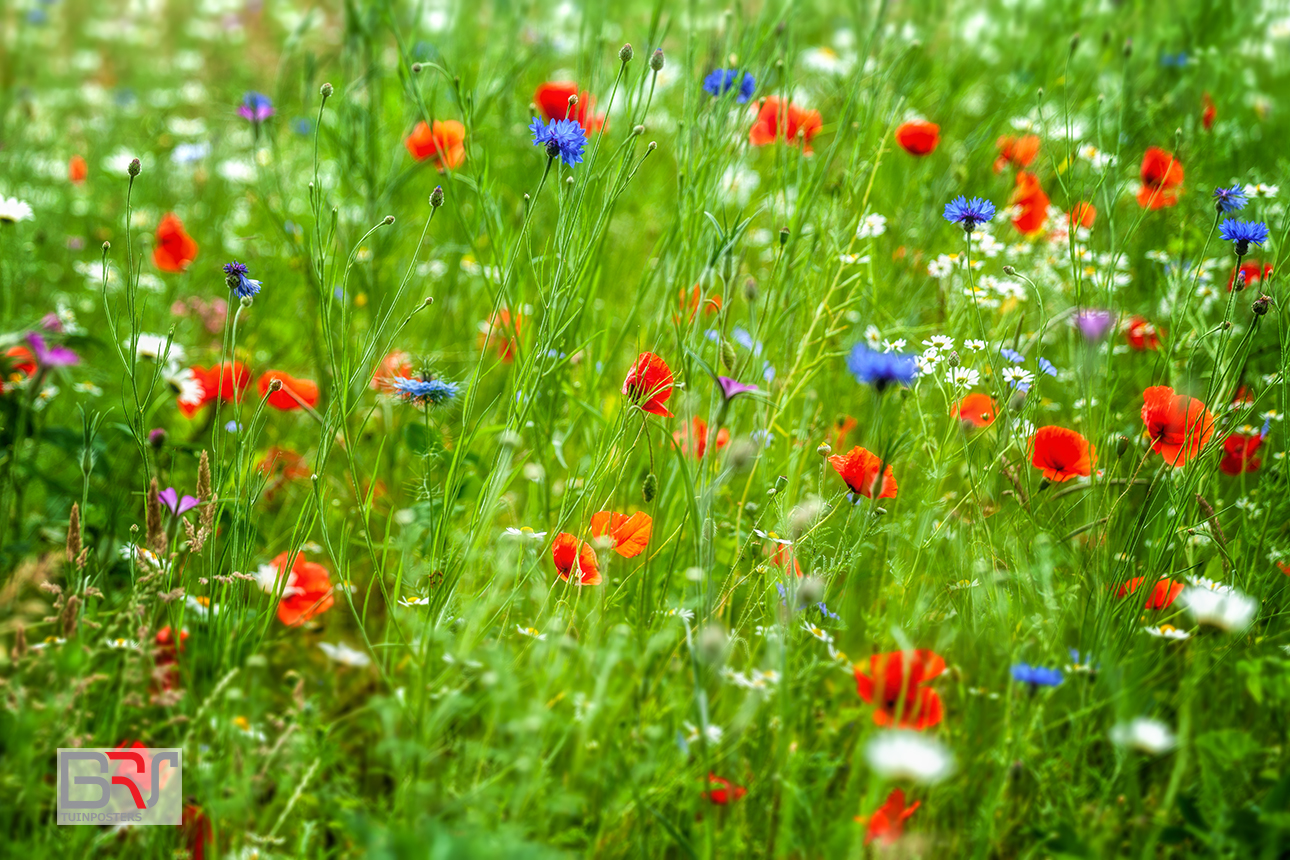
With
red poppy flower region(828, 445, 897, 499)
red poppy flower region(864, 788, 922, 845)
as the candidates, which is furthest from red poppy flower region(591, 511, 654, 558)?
red poppy flower region(864, 788, 922, 845)

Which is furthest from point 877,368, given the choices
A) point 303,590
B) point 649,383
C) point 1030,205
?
point 1030,205

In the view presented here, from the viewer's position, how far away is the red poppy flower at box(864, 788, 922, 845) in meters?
0.86

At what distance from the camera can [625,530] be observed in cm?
113

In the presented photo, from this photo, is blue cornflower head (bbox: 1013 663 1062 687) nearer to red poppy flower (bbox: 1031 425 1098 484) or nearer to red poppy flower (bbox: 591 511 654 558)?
red poppy flower (bbox: 1031 425 1098 484)

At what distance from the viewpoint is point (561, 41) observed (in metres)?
3.48

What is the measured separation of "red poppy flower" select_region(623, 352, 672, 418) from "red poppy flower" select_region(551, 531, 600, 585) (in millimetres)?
182

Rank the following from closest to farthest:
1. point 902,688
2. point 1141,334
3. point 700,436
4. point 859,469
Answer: point 902,688, point 859,469, point 700,436, point 1141,334

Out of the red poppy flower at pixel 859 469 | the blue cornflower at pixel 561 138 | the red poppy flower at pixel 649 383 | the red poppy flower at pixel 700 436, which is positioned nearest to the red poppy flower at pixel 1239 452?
the red poppy flower at pixel 859 469

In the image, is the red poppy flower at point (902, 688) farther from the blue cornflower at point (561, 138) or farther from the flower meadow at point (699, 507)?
the blue cornflower at point (561, 138)

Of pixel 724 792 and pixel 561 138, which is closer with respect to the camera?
pixel 724 792

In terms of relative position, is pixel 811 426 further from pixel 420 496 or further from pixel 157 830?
pixel 157 830

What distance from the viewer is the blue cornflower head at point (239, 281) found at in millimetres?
1048

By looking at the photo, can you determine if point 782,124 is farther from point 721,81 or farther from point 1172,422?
point 1172,422

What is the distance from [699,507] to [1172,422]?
24.1 inches
